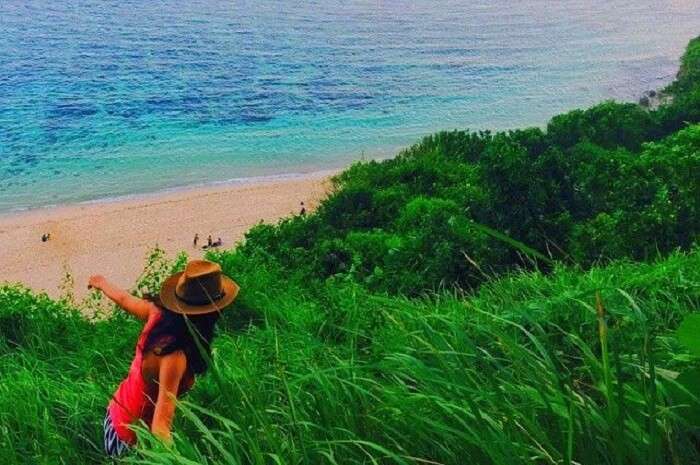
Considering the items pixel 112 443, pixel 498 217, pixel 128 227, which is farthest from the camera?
pixel 128 227

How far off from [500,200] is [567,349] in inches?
341

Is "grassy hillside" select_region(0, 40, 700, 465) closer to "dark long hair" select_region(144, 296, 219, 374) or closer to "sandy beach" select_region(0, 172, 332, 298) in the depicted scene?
"dark long hair" select_region(144, 296, 219, 374)

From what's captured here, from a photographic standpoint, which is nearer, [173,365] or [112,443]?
[173,365]

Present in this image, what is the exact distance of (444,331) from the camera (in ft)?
14.5

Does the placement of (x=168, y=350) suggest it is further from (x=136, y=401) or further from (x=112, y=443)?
(x=112, y=443)

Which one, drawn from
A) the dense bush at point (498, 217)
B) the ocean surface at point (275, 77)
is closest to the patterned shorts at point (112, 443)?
the dense bush at point (498, 217)

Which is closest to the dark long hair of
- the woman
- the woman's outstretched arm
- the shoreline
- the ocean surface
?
the woman

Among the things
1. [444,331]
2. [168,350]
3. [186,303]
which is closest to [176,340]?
[168,350]

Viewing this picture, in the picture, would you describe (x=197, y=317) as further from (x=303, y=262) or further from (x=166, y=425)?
(x=303, y=262)

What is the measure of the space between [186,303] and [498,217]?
9.31 m

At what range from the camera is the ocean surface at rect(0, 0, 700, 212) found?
27.0 m

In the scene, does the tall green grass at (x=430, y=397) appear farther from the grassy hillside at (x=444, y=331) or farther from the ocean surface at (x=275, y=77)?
the ocean surface at (x=275, y=77)

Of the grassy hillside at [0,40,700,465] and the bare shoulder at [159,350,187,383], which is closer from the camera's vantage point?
the grassy hillside at [0,40,700,465]

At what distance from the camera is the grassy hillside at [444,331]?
8.82 feet
